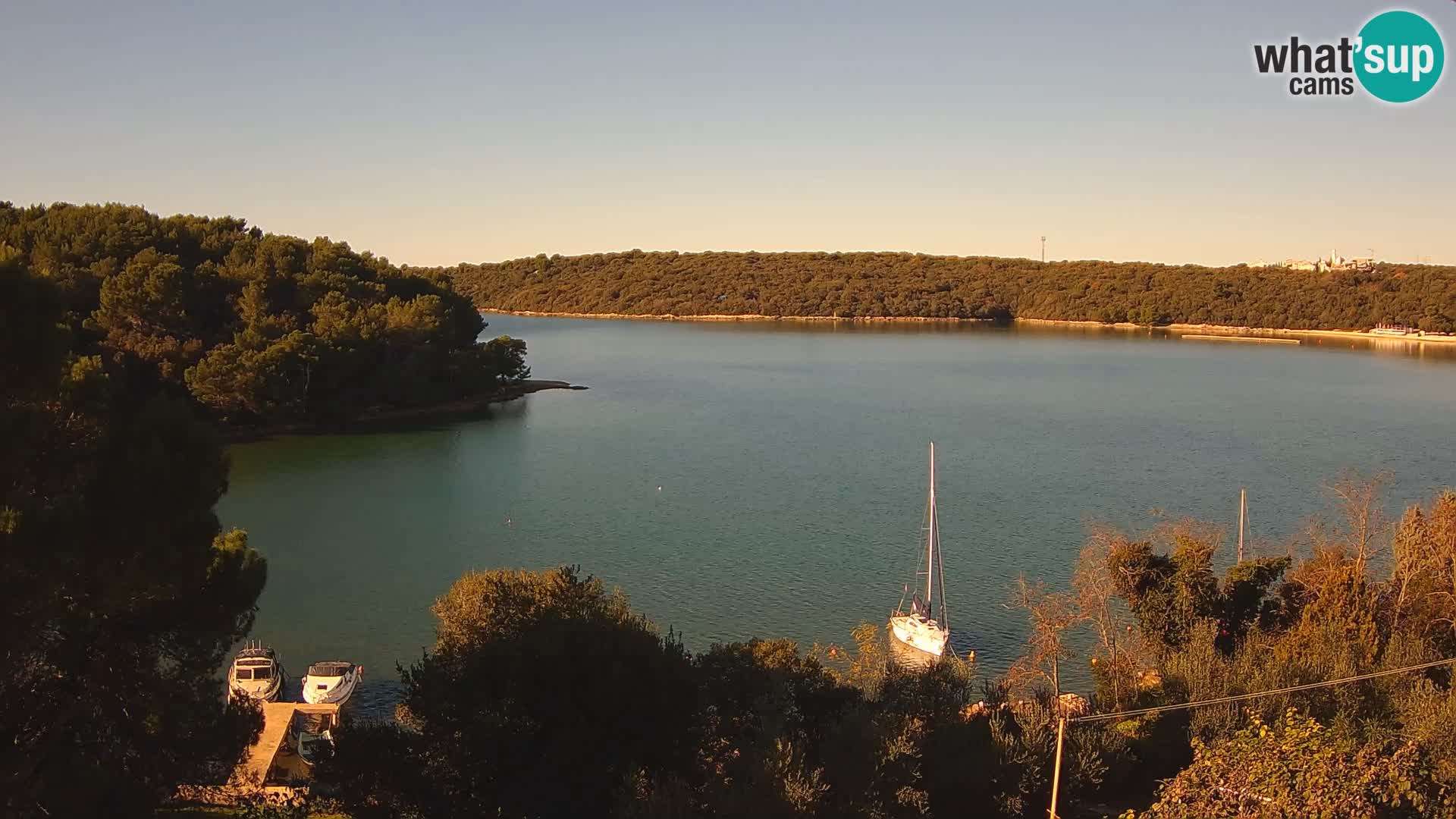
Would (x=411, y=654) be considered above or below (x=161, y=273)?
below

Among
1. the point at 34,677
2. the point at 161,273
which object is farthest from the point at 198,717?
the point at 161,273

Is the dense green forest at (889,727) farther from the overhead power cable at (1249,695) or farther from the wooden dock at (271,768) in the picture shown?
the wooden dock at (271,768)

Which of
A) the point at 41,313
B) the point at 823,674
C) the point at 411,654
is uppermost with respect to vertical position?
the point at 41,313

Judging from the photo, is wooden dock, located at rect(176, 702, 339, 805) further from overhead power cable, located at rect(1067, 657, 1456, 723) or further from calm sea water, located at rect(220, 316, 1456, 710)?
overhead power cable, located at rect(1067, 657, 1456, 723)

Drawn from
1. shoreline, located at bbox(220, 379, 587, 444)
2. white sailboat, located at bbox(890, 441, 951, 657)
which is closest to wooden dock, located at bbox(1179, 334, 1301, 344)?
shoreline, located at bbox(220, 379, 587, 444)

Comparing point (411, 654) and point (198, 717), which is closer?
point (198, 717)

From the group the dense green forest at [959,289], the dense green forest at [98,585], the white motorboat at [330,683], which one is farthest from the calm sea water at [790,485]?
the dense green forest at [959,289]

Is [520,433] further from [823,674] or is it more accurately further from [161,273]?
[823,674]
